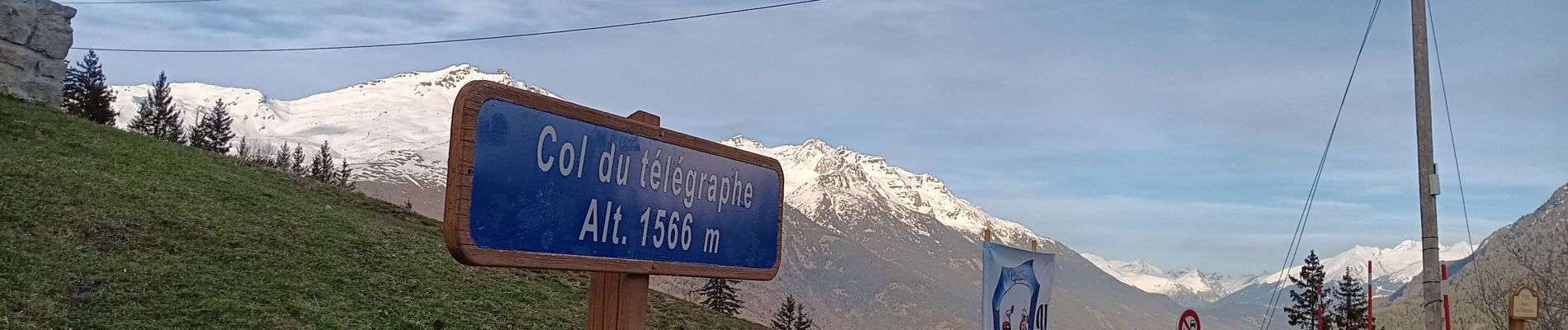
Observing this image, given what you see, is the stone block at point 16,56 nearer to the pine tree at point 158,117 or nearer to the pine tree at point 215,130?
the pine tree at point 158,117

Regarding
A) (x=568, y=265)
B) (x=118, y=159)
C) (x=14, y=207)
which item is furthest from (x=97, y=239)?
(x=568, y=265)

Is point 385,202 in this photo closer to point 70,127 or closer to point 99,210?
point 70,127

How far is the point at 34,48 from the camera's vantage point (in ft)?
115

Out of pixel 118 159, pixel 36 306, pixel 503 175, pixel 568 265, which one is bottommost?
Result: pixel 36 306

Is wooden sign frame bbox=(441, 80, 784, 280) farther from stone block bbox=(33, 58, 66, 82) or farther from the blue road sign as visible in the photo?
stone block bbox=(33, 58, 66, 82)

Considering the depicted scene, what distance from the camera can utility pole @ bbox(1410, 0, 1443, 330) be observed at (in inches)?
459

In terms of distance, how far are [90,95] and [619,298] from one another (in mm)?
76286

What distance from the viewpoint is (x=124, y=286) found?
1445 centimetres

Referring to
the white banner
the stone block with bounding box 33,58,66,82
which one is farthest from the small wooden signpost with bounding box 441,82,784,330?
the stone block with bounding box 33,58,66,82

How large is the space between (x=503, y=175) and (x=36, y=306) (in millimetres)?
13149

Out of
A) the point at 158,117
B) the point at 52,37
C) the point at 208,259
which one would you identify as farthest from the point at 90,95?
the point at 208,259

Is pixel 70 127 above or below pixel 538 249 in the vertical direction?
above

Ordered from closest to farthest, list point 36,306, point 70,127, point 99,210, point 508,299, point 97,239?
point 36,306, point 97,239, point 99,210, point 508,299, point 70,127

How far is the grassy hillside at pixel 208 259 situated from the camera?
14.0 meters
